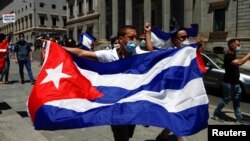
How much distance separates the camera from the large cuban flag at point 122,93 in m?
3.77

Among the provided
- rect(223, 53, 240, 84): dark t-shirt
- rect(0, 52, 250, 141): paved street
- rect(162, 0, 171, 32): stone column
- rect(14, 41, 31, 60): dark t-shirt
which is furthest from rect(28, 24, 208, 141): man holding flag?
rect(162, 0, 171, 32): stone column

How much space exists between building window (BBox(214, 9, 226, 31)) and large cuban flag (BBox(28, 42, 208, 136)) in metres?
31.5

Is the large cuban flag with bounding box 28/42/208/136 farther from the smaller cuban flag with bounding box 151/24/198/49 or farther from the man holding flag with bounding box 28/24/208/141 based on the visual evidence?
the smaller cuban flag with bounding box 151/24/198/49

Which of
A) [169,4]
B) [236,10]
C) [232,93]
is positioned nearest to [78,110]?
[232,93]

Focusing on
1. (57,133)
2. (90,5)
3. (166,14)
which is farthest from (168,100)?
(90,5)

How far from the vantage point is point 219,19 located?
1364 inches

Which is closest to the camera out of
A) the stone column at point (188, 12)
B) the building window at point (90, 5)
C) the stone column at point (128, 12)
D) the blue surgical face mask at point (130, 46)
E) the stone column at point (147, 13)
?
the blue surgical face mask at point (130, 46)

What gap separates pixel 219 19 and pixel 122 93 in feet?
106

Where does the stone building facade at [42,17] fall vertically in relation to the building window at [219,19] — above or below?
above

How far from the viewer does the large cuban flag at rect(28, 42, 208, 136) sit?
12.4ft

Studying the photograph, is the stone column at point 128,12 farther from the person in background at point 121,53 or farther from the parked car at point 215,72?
the person in background at point 121,53

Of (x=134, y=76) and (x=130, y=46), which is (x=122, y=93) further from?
(x=130, y=46)

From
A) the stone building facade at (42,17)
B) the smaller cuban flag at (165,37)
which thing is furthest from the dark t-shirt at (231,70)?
the stone building facade at (42,17)

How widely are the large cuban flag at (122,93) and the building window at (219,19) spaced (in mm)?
31476
